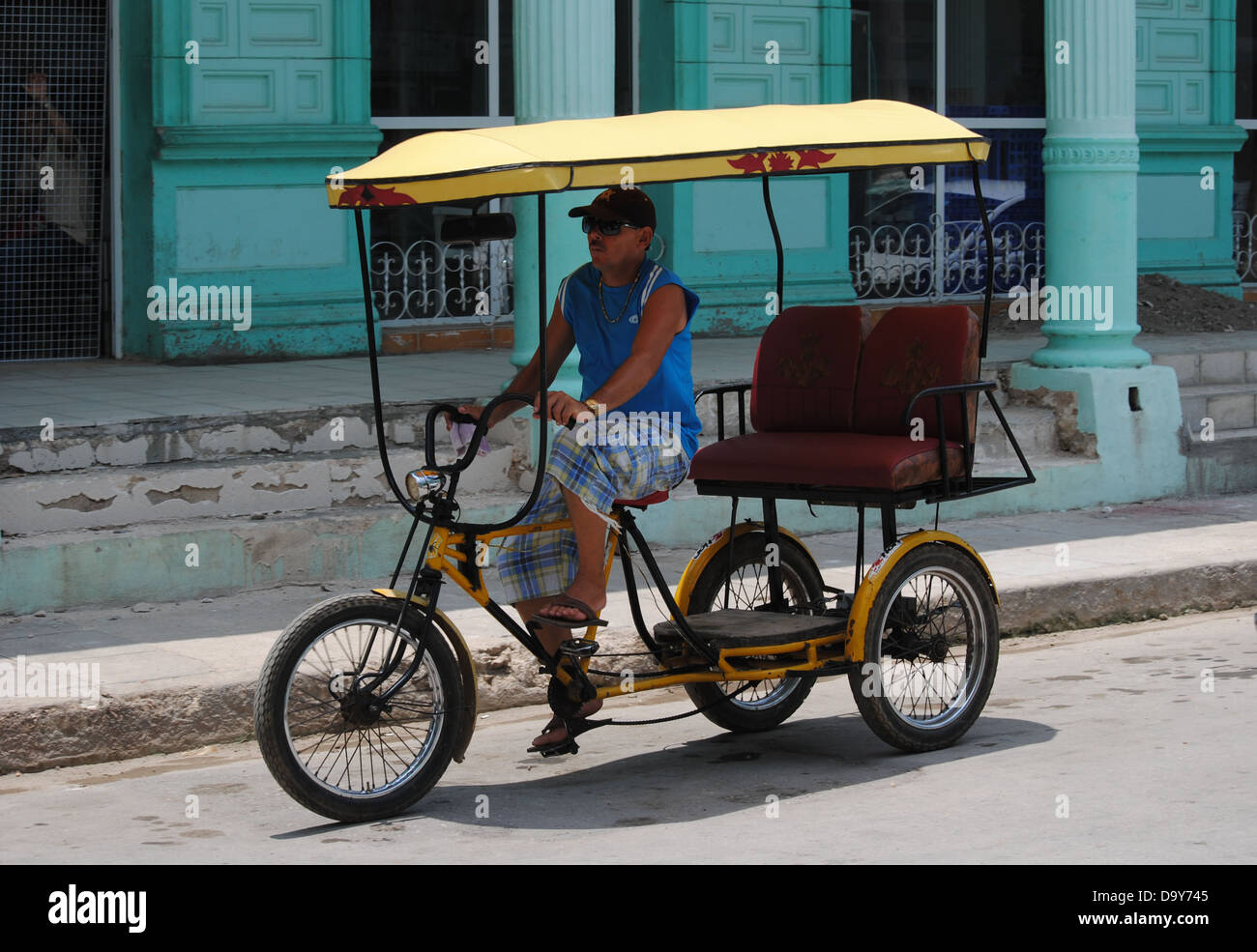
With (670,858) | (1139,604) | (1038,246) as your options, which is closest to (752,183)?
(1038,246)

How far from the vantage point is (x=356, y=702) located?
552 centimetres

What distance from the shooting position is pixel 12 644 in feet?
23.9

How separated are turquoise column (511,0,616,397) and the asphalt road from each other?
114 inches

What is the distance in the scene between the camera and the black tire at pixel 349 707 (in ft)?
17.7

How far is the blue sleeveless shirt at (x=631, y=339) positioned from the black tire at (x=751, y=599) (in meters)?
0.61

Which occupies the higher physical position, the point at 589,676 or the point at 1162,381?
the point at 1162,381

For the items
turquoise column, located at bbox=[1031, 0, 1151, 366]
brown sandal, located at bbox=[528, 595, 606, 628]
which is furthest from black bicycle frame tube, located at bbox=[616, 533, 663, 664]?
turquoise column, located at bbox=[1031, 0, 1151, 366]

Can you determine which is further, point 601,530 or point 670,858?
point 601,530

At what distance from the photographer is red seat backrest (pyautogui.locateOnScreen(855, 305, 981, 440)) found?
252 inches

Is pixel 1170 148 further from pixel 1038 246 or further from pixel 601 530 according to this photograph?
pixel 601 530

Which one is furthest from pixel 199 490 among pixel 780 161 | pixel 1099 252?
pixel 1099 252

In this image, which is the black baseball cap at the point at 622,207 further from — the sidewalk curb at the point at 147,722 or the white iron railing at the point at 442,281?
the white iron railing at the point at 442,281

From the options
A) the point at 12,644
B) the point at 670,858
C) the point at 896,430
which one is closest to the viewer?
the point at 670,858

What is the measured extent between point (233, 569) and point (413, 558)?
958 millimetres
